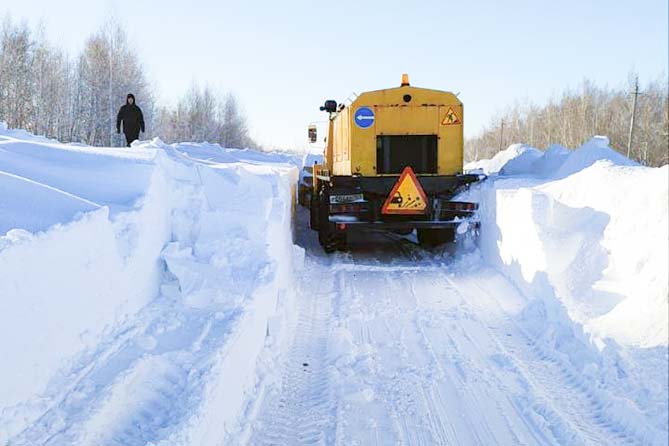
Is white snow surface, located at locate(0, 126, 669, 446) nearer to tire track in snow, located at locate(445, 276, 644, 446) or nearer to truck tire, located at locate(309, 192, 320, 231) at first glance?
tire track in snow, located at locate(445, 276, 644, 446)

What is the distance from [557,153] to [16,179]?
14497 mm


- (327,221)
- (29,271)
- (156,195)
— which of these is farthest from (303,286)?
(29,271)

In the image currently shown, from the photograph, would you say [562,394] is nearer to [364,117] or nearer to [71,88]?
[364,117]

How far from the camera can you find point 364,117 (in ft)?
35.0

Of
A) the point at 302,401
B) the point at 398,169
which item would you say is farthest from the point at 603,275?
the point at 398,169

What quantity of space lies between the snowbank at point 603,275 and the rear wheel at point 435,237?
2.40 metres

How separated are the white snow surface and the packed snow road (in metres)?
0.02

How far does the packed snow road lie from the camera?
3.93m

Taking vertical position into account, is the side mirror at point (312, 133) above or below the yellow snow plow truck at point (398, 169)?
above

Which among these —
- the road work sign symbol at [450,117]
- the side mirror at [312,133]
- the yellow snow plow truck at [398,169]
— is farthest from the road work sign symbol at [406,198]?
the side mirror at [312,133]

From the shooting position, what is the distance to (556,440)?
3.78 meters

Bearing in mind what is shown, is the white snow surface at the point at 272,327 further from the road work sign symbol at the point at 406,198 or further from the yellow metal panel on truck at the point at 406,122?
the yellow metal panel on truck at the point at 406,122

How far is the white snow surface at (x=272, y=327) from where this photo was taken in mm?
3240

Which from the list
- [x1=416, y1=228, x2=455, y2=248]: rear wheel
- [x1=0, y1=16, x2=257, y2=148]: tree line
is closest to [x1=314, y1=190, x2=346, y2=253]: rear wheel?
[x1=416, y1=228, x2=455, y2=248]: rear wheel
